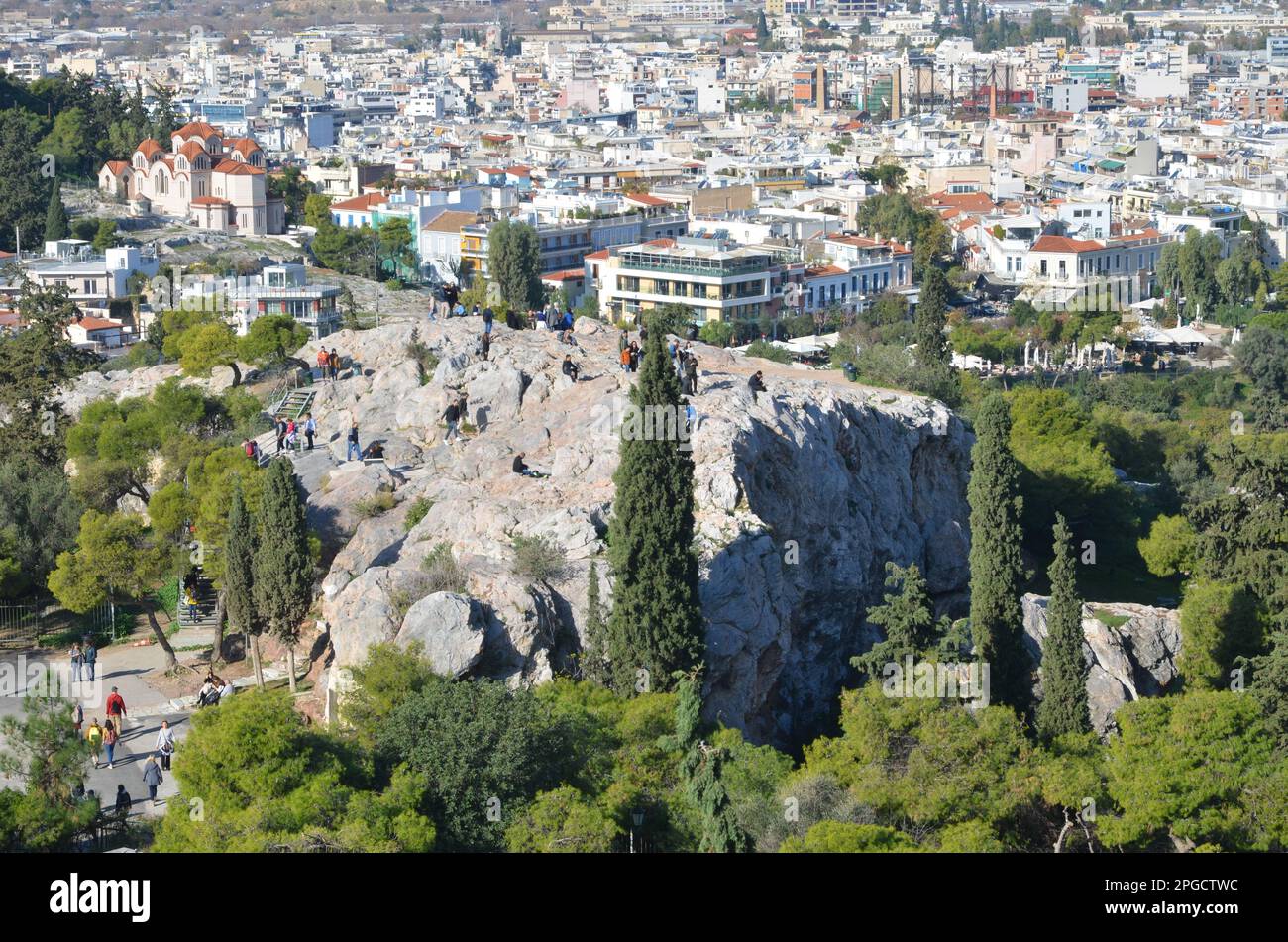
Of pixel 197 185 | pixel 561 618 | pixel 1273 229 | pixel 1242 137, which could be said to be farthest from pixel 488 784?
pixel 1242 137

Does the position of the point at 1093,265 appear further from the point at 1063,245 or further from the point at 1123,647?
the point at 1123,647

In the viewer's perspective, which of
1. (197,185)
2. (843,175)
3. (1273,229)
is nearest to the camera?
(197,185)

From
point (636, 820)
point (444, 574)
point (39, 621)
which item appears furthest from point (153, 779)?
point (39, 621)
